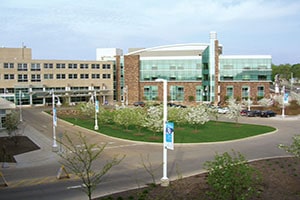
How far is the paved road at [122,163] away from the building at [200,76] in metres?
38.9

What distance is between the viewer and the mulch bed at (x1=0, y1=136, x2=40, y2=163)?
23.9 m

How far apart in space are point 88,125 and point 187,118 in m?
12.7

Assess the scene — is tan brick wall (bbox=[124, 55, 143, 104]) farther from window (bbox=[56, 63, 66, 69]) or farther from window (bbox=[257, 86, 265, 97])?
window (bbox=[257, 86, 265, 97])

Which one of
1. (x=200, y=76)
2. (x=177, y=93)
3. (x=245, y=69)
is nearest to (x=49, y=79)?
(x=177, y=93)

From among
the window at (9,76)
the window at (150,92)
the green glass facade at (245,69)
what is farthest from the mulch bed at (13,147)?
the green glass facade at (245,69)

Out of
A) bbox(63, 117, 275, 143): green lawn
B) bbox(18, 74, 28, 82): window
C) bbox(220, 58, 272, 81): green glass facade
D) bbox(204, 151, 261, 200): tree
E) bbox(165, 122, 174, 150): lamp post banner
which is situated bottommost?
bbox(63, 117, 275, 143): green lawn

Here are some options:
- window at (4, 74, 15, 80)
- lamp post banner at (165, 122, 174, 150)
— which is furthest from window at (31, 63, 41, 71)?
lamp post banner at (165, 122, 174, 150)

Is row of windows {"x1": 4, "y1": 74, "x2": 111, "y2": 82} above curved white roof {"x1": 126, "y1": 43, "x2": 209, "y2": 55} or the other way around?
the other way around

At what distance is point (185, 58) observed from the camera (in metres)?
77.1

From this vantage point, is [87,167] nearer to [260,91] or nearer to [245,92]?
[245,92]

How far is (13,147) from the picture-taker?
27641mm

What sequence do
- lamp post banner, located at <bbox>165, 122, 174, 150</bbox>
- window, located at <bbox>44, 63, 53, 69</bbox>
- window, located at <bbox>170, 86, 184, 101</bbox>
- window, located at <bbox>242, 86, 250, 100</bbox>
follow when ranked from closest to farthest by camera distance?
1. lamp post banner, located at <bbox>165, 122, 174, 150</bbox>
2. window, located at <bbox>242, 86, 250, 100</bbox>
3. window, located at <bbox>44, 63, 53, 69</bbox>
4. window, located at <bbox>170, 86, 184, 101</bbox>

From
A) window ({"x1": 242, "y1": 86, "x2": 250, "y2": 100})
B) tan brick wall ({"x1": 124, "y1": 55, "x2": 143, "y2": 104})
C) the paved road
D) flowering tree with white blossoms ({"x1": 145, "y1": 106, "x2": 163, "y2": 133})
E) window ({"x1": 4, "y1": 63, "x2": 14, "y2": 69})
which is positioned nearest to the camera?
the paved road

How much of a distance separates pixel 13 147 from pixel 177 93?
52.2 meters
